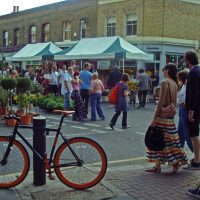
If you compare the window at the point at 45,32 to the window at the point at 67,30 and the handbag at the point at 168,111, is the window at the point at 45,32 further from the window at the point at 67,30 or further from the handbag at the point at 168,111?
the handbag at the point at 168,111

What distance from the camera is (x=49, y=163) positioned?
559cm

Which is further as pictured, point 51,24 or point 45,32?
point 45,32

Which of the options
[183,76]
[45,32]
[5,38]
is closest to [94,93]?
[183,76]

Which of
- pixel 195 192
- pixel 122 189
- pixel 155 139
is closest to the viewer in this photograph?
pixel 195 192

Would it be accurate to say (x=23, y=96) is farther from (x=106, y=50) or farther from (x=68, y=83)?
(x=106, y=50)

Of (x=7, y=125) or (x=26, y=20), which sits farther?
(x=26, y=20)

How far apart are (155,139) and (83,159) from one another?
1.24 m

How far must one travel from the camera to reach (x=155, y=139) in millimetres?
6254

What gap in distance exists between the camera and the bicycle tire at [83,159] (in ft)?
18.3

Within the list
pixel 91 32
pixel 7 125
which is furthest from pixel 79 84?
pixel 91 32

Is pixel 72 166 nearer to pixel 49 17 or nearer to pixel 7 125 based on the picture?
pixel 7 125

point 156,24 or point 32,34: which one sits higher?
point 32,34

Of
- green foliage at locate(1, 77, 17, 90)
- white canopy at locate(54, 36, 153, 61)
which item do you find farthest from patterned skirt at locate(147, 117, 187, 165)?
white canopy at locate(54, 36, 153, 61)

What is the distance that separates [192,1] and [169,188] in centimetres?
2535
